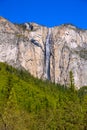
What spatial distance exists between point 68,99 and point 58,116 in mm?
6511

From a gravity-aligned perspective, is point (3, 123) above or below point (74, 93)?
below

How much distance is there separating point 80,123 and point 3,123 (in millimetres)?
13598

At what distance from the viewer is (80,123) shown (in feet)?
206

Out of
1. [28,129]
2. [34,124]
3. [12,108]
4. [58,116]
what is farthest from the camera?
[34,124]

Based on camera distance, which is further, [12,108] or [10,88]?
[10,88]

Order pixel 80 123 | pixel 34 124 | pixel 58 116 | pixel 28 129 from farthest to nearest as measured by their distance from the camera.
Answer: pixel 34 124 < pixel 28 129 < pixel 58 116 < pixel 80 123

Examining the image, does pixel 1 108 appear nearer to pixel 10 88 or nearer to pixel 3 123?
pixel 3 123

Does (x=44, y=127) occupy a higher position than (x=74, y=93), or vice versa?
(x=74, y=93)

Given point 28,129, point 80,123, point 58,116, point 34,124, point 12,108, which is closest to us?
point 80,123

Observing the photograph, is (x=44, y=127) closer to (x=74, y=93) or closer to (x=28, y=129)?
(x=28, y=129)

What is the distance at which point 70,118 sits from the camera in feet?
210

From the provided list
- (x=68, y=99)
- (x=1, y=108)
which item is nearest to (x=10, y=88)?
(x=1, y=108)

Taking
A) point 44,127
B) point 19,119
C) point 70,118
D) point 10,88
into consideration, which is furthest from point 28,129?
point 70,118

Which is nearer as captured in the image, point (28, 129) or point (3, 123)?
point (3, 123)
